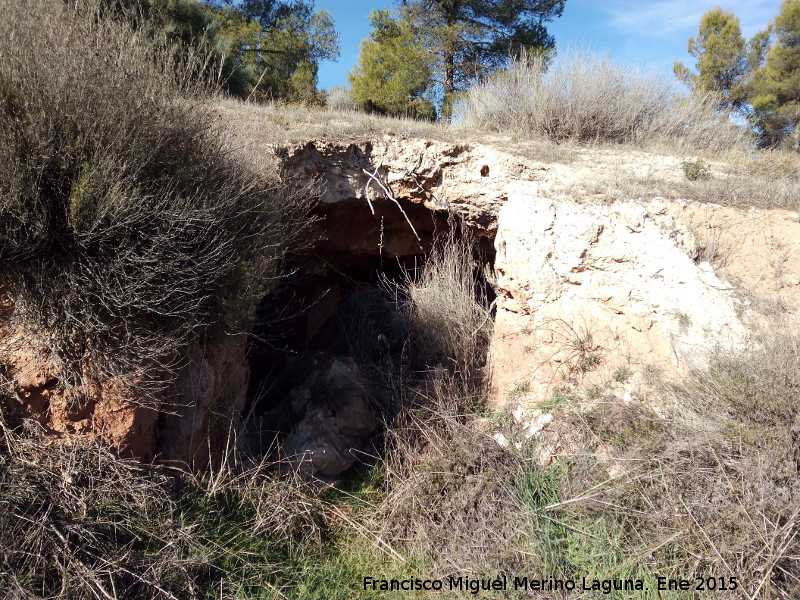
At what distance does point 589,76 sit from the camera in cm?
709

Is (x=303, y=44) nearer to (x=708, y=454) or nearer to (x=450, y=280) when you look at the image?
(x=450, y=280)

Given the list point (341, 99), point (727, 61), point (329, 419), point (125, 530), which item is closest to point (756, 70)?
point (727, 61)

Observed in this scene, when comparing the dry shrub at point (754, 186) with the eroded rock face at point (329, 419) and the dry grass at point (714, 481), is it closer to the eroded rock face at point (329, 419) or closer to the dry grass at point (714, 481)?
the dry grass at point (714, 481)

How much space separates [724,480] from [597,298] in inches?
75.3

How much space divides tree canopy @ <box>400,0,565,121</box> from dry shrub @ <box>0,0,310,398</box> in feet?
32.3

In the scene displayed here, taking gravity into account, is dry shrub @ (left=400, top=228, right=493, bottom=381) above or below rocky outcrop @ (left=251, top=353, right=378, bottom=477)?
above

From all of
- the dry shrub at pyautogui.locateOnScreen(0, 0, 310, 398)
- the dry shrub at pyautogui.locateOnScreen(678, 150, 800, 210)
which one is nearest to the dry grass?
the dry shrub at pyautogui.locateOnScreen(678, 150, 800, 210)

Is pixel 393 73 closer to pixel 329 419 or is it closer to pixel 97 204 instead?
pixel 329 419

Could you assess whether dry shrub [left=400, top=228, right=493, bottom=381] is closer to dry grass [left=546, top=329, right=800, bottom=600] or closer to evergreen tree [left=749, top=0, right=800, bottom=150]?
dry grass [left=546, top=329, right=800, bottom=600]

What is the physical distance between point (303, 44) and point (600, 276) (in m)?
11.1

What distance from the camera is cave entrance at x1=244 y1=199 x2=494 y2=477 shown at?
4.79 m

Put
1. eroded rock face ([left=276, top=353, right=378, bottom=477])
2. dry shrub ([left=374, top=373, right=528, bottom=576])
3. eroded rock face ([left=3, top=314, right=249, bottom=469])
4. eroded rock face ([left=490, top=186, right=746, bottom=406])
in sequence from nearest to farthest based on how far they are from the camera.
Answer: eroded rock face ([left=3, top=314, right=249, bottom=469]) < dry shrub ([left=374, top=373, right=528, bottom=576]) < eroded rock face ([left=490, top=186, right=746, bottom=406]) < eroded rock face ([left=276, top=353, right=378, bottom=477])

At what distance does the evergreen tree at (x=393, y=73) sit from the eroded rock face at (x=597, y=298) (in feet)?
26.3

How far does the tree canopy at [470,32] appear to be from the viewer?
1266cm
